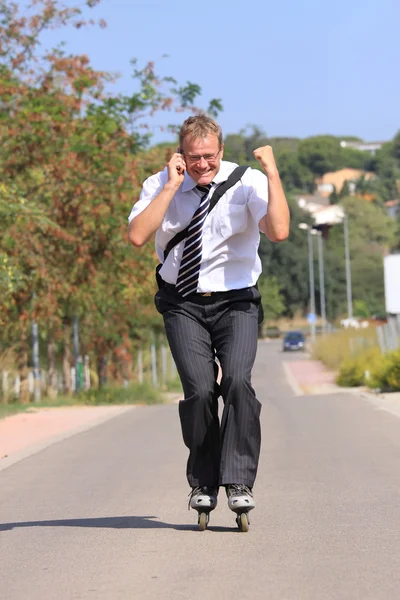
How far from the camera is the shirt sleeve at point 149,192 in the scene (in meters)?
6.50

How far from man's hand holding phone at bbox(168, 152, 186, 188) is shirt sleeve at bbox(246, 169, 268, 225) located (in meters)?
0.35

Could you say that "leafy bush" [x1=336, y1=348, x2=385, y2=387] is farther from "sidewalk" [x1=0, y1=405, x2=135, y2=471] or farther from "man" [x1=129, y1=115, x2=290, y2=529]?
"man" [x1=129, y1=115, x2=290, y2=529]

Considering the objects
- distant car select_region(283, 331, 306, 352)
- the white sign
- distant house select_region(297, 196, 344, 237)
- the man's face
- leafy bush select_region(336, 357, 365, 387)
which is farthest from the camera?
distant house select_region(297, 196, 344, 237)

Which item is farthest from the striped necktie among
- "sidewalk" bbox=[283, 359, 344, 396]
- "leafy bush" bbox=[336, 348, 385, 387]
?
"sidewalk" bbox=[283, 359, 344, 396]

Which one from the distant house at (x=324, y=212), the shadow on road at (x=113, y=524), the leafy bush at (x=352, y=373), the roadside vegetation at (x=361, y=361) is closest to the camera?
the shadow on road at (x=113, y=524)

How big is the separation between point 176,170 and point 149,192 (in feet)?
0.98

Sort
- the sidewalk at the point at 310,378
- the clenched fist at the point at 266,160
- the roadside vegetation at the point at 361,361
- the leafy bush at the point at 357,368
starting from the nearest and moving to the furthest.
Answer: the clenched fist at the point at 266,160, the roadside vegetation at the point at 361,361, the leafy bush at the point at 357,368, the sidewalk at the point at 310,378

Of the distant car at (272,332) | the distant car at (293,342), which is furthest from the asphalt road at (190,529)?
the distant car at (272,332)

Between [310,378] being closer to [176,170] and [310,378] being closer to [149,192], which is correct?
[149,192]

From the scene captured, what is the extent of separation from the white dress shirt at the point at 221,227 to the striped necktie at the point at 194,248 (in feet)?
0.07

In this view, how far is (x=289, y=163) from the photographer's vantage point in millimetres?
197000

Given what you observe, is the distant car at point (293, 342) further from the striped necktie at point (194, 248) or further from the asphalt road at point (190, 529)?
the striped necktie at point (194, 248)

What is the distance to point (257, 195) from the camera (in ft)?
21.1

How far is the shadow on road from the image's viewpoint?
689 centimetres
